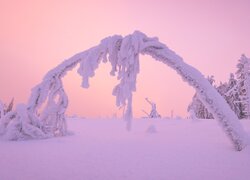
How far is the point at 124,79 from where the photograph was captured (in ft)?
21.6

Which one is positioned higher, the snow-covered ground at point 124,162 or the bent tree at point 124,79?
the bent tree at point 124,79

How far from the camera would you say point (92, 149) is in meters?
6.67

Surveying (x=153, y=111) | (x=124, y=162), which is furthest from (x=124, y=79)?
(x=153, y=111)

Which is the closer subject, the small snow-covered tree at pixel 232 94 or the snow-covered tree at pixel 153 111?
the snow-covered tree at pixel 153 111

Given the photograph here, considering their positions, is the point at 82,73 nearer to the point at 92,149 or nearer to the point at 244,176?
the point at 92,149

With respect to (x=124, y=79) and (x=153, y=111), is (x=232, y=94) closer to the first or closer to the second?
(x=153, y=111)

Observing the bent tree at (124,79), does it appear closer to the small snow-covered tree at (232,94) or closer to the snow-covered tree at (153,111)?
the snow-covered tree at (153,111)

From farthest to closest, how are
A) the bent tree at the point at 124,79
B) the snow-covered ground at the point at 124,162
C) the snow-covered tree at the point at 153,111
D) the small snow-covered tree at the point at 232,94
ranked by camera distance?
the small snow-covered tree at the point at 232,94 < the snow-covered tree at the point at 153,111 < the bent tree at the point at 124,79 < the snow-covered ground at the point at 124,162

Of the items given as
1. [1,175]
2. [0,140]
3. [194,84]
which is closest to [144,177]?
[1,175]

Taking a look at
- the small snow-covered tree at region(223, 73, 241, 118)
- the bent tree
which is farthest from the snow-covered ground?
the small snow-covered tree at region(223, 73, 241, 118)

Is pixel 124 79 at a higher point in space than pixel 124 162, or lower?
higher

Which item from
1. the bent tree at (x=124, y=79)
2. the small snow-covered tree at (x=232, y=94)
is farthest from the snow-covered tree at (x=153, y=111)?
the bent tree at (x=124, y=79)

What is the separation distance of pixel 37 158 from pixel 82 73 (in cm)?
257

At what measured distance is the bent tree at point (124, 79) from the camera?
631 centimetres
